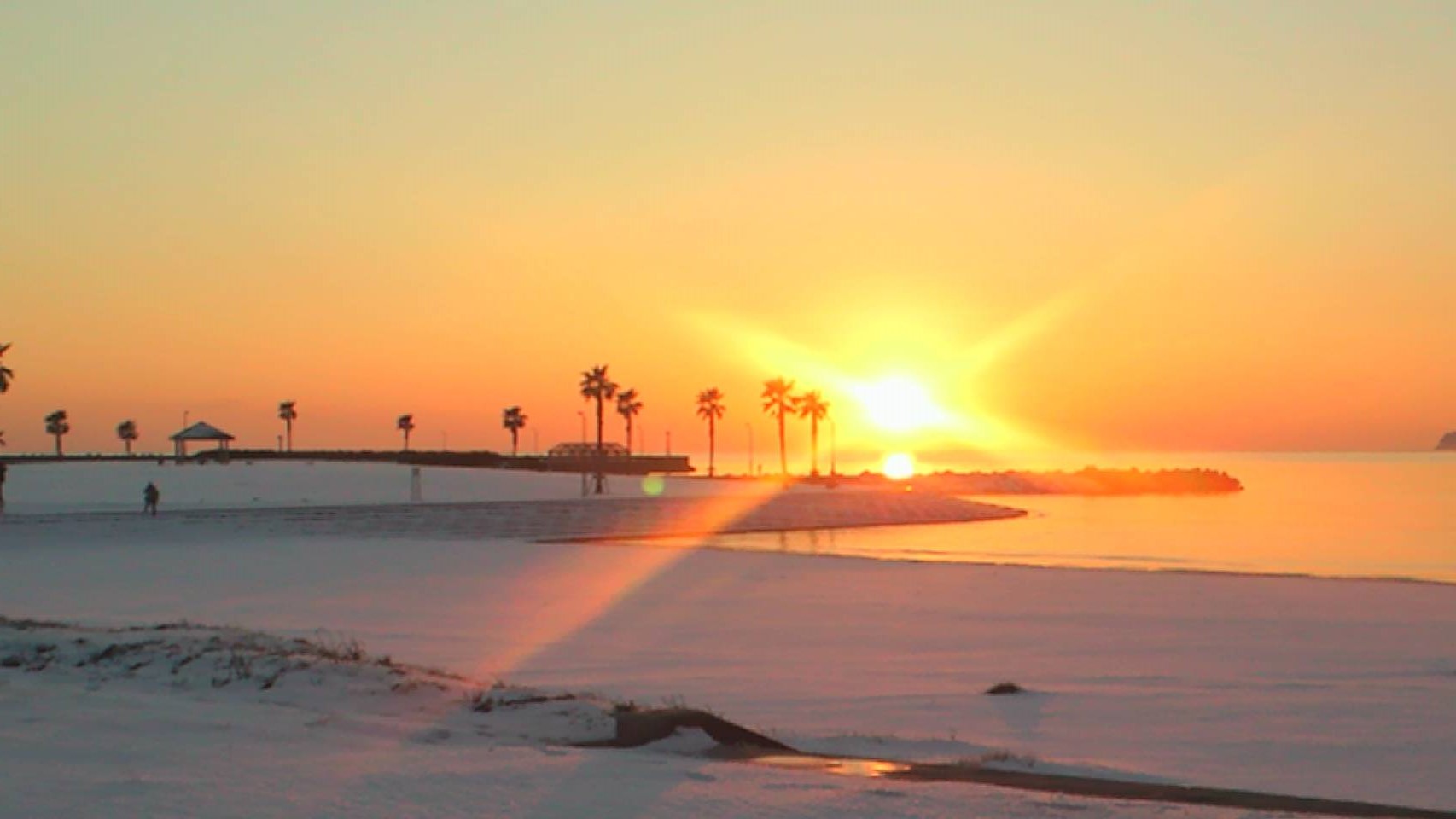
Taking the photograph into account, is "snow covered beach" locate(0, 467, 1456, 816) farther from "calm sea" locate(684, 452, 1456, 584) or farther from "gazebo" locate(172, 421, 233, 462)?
"gazebo" locate(172, 421, 233, 462)

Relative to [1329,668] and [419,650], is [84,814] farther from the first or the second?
[1329,668]

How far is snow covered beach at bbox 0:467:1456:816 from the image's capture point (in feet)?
30.8

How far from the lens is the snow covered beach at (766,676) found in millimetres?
9383

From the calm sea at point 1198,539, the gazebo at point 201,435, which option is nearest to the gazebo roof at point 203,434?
the gazebo at point 201,435

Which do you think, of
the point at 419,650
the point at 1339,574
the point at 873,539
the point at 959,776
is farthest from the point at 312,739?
the point at 873,539

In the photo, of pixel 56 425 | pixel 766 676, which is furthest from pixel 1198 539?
pixel 56 425

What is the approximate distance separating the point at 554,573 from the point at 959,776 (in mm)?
27909

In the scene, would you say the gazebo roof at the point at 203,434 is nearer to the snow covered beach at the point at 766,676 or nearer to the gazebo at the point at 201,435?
the gazebo at the point at 201,435

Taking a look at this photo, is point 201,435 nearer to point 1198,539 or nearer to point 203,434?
point 203,434

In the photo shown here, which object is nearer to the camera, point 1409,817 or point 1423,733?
point 1409,817

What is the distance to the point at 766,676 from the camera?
60.9ft

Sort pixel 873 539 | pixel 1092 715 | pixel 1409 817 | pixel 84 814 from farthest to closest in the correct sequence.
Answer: pixel 873 539
pixel 1092 715
pixel 1409 817
pixel 84 814

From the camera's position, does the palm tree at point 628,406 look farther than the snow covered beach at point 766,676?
Yes

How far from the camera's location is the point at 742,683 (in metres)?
17.8
